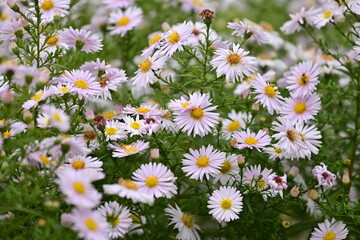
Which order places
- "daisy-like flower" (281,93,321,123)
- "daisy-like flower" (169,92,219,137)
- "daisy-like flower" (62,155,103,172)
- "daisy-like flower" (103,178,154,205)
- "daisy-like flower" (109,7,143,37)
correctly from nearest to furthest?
"daisy-like flower" (103,178,154,205), "daisy-like flower" (62,155,103,172), "daisy-like flower" (169,92,219,137), "daisy-like flower" (281,93,321,123), "daisy-like flower" (109,7,143,37)

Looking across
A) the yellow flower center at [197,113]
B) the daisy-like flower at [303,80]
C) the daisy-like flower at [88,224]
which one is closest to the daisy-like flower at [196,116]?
the yellow flower center at [197,113]

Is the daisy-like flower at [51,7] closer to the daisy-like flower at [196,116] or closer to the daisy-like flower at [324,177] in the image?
the daisy-like flower at [196,116]

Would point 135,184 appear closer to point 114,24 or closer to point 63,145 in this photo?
point 63,145

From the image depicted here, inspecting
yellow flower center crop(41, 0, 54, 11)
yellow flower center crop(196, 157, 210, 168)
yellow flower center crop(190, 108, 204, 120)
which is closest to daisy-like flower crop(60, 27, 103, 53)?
yellow flower center crop(41, 0, 54, 11)

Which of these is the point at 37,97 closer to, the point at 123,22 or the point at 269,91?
the point at 269,91

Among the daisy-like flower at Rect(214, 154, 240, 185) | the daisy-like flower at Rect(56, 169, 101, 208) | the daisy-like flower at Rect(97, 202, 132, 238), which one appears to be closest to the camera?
the daisy-like flower at Rect(56, 169, 101, 208)

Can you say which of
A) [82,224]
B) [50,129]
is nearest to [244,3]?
[50,129]

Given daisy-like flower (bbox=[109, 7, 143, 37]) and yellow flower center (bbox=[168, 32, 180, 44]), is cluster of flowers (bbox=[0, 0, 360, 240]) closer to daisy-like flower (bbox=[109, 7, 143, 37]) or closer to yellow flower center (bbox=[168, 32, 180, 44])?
yellow flower center (bbox=[168, 32, 180, 44])
